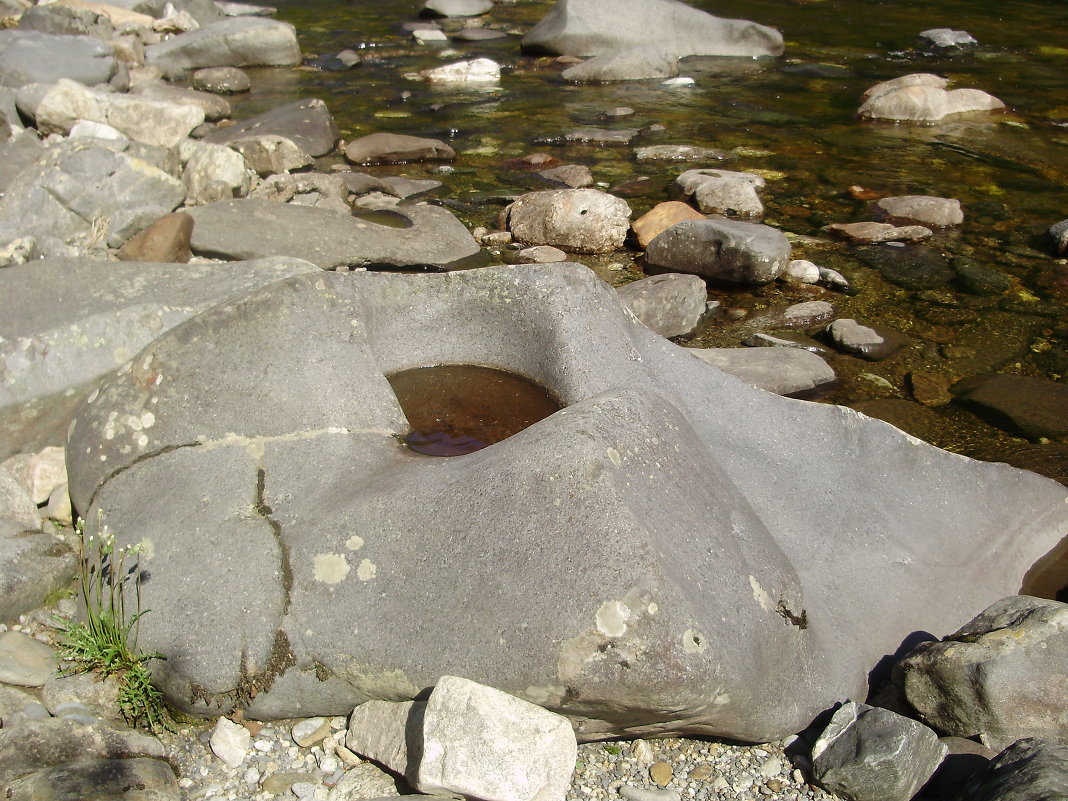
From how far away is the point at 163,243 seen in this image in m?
5.15

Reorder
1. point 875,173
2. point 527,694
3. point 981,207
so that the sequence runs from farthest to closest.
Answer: point 875,173
point 981,207
point 527,694

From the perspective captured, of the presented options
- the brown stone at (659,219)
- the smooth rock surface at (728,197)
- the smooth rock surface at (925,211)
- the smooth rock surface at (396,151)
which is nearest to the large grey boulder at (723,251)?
the brown stone at (659,219)

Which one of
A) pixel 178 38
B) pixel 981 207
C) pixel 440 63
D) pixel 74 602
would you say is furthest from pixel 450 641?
pixel 178 38

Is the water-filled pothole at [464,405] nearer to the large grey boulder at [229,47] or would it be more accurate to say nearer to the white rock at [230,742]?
the white rock at [230,742]

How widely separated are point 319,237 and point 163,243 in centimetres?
86

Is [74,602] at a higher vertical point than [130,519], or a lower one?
lower

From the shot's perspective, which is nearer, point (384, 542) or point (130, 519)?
point (384, 542)

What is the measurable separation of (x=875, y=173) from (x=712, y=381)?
525cm

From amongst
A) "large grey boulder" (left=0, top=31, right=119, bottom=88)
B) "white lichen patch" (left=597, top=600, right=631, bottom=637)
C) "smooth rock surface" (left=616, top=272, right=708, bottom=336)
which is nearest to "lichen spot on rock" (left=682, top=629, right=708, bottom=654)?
"white lichen patch" (left=597, top=600, right=631, bottom=637)

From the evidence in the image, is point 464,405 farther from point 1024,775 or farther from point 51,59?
point 51,59

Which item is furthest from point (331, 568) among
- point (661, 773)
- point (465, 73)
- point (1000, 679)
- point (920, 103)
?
point (465, 73)

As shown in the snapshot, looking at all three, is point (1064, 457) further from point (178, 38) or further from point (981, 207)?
point (178, 38)

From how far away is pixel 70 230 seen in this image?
531cm

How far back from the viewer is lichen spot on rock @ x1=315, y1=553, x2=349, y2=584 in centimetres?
249
